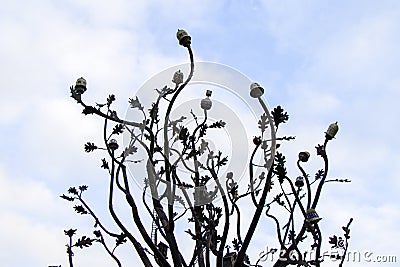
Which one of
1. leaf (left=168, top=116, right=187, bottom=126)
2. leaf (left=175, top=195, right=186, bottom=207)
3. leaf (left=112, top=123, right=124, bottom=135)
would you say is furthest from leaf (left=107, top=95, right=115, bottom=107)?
leaf (left=175, top=195, right=186, bottom=207)

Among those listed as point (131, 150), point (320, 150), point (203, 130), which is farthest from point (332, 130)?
point (131, 150)

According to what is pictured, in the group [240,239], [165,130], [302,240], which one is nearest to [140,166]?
[165,130]

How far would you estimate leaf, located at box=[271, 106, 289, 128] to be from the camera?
1853 millimetres

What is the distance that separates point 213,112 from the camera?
2.21 meters

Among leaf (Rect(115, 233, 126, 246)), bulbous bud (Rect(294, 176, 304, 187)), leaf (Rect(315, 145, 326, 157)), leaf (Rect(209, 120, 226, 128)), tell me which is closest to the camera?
leaf (Rect(315, 145, 326, 157))

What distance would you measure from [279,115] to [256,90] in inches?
5.6

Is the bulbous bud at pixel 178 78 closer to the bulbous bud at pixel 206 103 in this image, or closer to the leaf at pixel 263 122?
the bulbous bud at pixel 206 103

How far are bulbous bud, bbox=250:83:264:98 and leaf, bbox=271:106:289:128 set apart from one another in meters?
0.10

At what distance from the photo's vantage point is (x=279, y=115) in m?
1.86

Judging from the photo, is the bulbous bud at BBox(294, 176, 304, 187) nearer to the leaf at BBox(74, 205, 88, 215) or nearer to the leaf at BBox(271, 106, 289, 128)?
the leaf at BBox(271, 106, 289, 128)

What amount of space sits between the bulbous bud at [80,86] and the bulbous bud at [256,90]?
677mm

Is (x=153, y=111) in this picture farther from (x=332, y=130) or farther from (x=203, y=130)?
(x=332, y=130)

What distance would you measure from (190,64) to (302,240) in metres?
0.91

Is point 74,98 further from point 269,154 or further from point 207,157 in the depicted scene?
point 269,154
